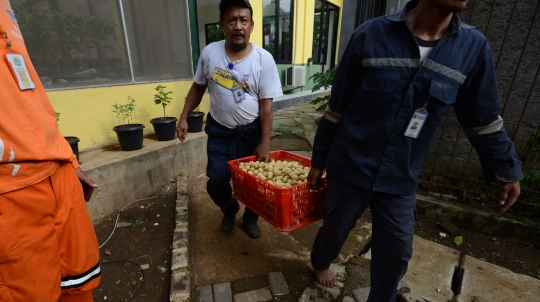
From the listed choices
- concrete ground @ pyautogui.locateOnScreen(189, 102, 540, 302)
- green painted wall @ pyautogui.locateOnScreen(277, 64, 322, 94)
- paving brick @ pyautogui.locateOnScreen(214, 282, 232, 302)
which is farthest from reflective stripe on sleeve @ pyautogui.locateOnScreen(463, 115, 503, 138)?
green painted wall @ pyautogui.locateOnScreen(277, 64, 322, 94)

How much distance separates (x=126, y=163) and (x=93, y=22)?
73.9 inches

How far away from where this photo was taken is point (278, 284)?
6.80 feet

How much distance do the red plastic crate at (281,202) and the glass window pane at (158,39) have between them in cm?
276

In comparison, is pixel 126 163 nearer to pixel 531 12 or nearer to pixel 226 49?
pixel 226 49

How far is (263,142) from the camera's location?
7.84ft

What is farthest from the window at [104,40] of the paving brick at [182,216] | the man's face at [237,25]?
the man's face at [237,25]

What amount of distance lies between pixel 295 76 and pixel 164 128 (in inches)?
261

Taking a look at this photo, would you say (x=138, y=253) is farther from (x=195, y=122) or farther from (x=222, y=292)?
(x=195, y=122)

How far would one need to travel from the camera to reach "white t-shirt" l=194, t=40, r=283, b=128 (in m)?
2.29

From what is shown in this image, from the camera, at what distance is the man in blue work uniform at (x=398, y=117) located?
52.9 inches

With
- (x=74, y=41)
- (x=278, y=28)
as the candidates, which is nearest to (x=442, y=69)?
(x=74, y=41)

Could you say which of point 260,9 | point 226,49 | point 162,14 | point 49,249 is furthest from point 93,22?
point 260,9

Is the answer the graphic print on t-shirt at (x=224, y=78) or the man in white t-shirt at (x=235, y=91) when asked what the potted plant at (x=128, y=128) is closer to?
the man in white t-shirt at (x=235, y=91)

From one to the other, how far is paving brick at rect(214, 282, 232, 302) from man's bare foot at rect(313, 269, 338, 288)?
0.69m
